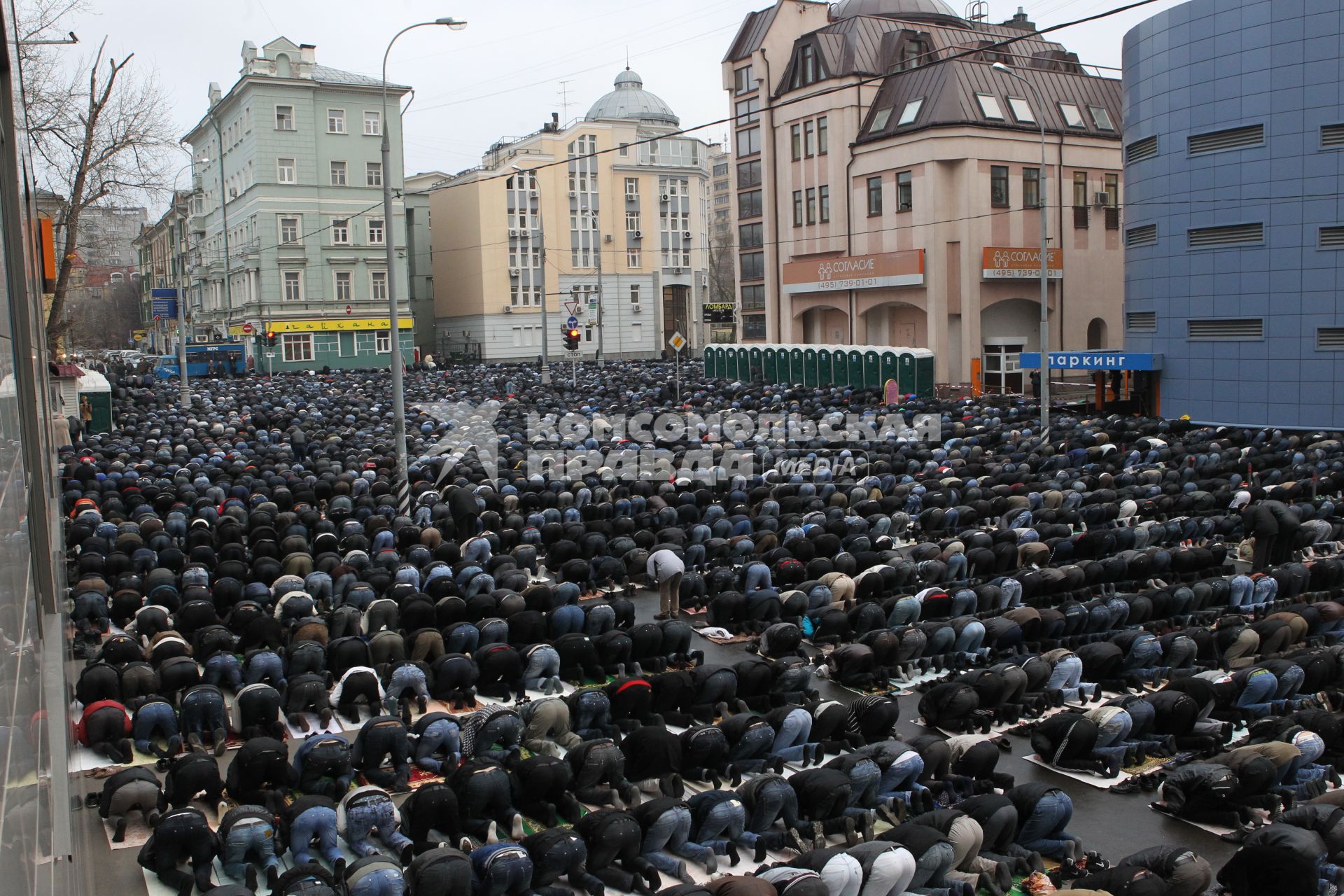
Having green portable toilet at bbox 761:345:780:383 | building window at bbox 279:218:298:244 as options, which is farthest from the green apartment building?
green portable toilet at bbox 761:345:780:383

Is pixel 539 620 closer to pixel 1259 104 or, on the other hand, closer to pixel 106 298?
pixel 1259 104

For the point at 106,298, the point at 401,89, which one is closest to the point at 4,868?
the point at 401,89

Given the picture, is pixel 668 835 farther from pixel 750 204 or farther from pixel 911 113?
pixel 750 204

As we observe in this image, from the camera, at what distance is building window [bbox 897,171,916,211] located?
46.8 metres

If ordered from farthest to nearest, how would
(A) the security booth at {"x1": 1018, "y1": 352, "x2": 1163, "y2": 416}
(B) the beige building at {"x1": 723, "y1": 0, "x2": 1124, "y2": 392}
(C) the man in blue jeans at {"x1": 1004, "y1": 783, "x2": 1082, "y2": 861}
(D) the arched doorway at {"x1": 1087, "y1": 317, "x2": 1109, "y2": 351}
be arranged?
(D) the arched doorway at {"x1": 1087, "y1": 317, "x2": 1109, "y2": 351} → (B) the beige building at {"x1": 723, "y1": 0, "x2": 1124, "y2": 392} → (A) the security booth at {"x1": 1018, "y1": 352, "x2": 1163, "y2": 416} → (C) the man in blue jeans at {"x1": 1004, "y1": 783, "x2": 1082, "y2": 861}

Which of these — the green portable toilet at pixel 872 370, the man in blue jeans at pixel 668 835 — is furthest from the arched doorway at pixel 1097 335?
the man in blue jeans at pixel 668 835

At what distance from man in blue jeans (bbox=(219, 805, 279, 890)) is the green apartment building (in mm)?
57237

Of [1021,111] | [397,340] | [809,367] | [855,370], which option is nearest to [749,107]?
[1021,111]

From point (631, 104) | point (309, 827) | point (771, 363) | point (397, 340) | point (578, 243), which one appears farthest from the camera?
point (631, 104)

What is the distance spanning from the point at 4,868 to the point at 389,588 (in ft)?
51.9

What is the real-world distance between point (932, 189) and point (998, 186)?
2948mm

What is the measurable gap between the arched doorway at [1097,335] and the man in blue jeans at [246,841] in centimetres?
4628

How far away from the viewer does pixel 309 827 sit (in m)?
9.42

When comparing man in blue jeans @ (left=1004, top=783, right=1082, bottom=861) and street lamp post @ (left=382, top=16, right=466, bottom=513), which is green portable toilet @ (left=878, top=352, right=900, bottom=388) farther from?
man in blue jeans @ (left=1004, top=783, right=1082, bottom=861)
